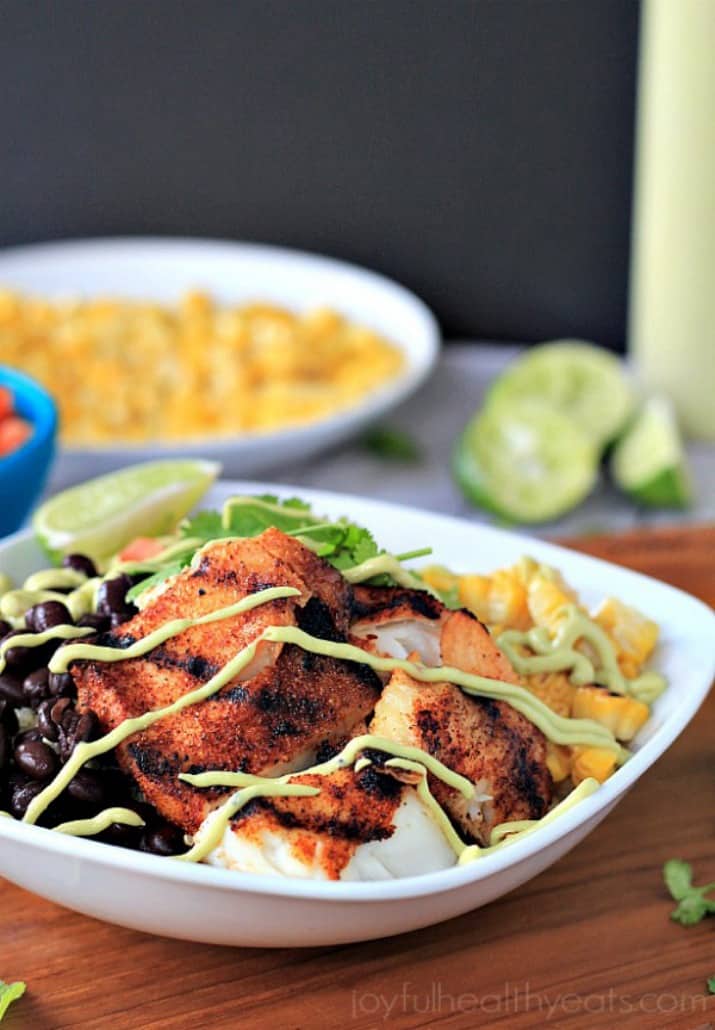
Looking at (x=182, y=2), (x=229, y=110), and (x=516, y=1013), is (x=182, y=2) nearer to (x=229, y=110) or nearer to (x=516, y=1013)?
(x=229, y=110)

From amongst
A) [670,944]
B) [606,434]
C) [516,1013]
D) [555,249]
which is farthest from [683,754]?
[555,249]

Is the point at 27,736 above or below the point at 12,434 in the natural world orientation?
above

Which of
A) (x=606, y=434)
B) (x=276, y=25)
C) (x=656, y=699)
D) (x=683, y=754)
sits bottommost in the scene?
(x=606, y=434)

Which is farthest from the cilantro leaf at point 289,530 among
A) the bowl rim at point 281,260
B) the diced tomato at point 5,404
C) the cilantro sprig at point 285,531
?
the bowl rim at point 281,260

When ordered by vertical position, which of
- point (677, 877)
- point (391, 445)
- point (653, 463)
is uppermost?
point (677, 877)

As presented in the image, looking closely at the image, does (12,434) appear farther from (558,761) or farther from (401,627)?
(558,761)

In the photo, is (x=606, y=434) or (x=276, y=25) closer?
(x=606, y=434)

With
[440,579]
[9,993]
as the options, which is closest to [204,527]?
[440,579]
